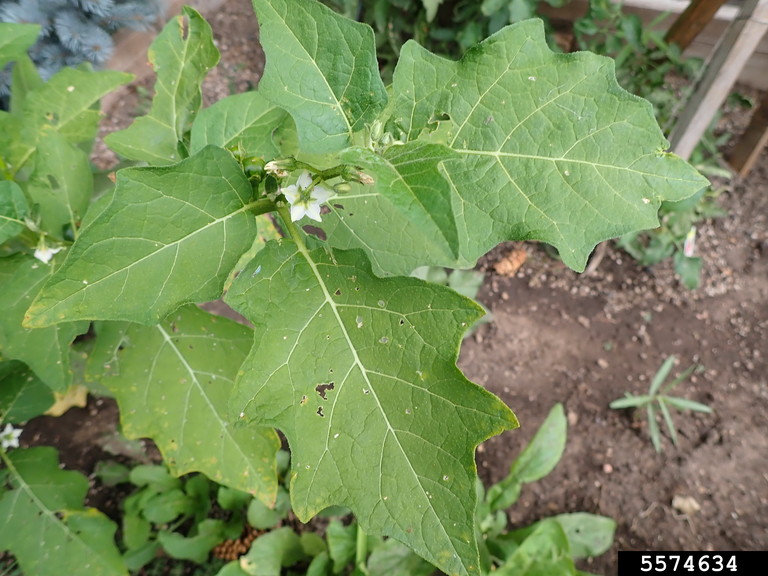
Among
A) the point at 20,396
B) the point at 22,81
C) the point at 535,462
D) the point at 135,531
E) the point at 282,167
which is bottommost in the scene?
the point at 135,531

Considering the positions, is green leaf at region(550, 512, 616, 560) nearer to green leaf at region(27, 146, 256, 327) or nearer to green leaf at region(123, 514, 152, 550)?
green leaf at region(123, 514, 152, 550)

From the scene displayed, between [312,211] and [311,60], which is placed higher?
[311,60]

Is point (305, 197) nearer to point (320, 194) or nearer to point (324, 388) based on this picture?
point (320, 194)

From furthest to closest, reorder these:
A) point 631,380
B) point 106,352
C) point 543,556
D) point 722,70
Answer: point 631,380 < point 722,70 < point 543,556 < point 106,352

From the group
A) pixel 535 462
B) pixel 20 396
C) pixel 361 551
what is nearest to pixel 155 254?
pixel 20 396

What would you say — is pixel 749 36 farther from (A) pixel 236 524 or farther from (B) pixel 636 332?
(A) pixel 236 524

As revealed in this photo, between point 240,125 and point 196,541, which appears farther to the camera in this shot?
point 196,541

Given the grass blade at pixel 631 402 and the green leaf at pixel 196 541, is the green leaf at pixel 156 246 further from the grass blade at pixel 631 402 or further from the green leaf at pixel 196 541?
the grass blade at pixel 631 402

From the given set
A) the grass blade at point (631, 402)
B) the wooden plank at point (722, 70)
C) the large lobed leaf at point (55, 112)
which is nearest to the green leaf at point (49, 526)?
the large lobed leaf at point (55, 112)
